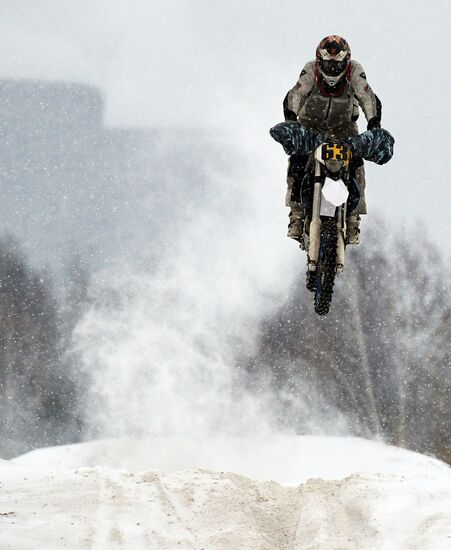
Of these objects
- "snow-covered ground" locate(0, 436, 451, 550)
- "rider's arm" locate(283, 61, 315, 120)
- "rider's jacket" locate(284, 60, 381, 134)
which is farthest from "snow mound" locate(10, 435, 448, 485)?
"rider's arm" locate(283, 61, 315, 120)

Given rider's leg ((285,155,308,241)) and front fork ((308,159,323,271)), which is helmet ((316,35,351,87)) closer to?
rider's leg ((285,155,308,241))

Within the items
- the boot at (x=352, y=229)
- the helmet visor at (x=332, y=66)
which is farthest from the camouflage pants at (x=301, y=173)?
the helmet visor at (x=332, y=66)

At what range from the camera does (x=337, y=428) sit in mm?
42938

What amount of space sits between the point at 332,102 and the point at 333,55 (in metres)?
0.65

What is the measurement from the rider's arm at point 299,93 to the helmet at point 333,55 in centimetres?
29

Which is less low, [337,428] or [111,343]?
[111,343]

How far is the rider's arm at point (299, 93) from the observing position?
9.14 meters

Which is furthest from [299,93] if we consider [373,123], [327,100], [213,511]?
[213,511]

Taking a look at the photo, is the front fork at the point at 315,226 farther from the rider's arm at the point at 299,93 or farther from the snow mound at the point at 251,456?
the snow mound at the point at 251,456

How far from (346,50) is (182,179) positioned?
7229cm

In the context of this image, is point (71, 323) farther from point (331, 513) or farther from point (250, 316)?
point (331, 513)

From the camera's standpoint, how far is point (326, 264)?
9.50 metres

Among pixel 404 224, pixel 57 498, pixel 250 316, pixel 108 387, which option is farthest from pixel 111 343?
pixel 57 498

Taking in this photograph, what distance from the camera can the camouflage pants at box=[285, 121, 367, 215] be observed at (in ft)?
31.3
